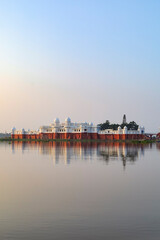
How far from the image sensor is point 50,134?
96188mm

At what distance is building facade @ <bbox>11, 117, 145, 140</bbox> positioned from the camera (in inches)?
3403

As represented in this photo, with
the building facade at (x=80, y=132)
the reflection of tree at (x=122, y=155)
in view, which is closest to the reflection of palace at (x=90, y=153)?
the reflection of tree at (x=122, y=155)

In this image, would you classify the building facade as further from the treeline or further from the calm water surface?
the calm water surface

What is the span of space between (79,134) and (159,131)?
22795 millimetres

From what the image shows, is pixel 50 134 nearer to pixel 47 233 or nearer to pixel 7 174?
pixel 7 174

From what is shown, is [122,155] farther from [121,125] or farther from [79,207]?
[121,125]

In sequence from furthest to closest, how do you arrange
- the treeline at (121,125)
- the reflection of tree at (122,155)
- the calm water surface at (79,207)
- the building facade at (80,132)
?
1. the treeline at (121,125)
2. the building facade at (80,132)
3. the reflection of tree at (122,155)
4. the calm water surface at (79,207)

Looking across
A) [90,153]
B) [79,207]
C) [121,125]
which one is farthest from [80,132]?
[79,207]

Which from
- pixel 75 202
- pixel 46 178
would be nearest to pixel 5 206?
pixel 75 202

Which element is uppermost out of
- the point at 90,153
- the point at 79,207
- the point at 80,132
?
the point at 80,132

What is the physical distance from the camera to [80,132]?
300 feet

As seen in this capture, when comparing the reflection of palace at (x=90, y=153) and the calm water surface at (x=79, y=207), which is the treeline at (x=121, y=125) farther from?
the calm water surface at (x=79, y=207)

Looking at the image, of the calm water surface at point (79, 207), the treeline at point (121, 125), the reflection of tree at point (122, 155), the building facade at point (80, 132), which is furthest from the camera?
the treeline at point (121, 125)

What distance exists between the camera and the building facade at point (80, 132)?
8643 cm
